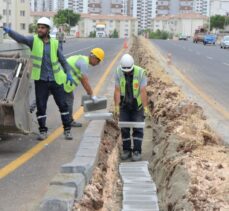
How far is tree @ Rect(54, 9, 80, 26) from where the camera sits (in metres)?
135

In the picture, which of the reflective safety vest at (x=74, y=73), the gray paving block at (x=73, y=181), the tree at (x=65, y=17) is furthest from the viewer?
the tree at (x=65, y=17)

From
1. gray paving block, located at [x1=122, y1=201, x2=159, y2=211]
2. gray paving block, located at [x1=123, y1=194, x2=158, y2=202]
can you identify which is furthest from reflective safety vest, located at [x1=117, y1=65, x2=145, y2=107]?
gray paving block, located at [x1=122, y1=201, x2=159, y2=211]

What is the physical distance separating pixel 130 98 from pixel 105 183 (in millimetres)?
2229

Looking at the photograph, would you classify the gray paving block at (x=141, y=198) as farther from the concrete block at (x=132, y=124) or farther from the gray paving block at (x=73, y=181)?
the concrete block at (x=132, y=124)

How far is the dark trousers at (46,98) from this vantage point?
931 centimetres

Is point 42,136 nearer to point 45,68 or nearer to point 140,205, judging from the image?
point 45,68

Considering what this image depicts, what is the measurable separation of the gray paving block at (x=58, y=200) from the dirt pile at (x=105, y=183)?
0.55ft

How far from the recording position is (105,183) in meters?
6.80

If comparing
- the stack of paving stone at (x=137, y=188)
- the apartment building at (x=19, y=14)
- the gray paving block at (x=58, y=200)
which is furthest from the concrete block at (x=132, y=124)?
the apartment building at (x=19, y=14)

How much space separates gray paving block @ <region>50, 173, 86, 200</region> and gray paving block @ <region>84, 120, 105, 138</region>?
2603 millimetres

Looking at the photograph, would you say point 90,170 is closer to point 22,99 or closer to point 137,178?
point 137,178

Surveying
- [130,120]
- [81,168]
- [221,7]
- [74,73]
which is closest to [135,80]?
[130,120]

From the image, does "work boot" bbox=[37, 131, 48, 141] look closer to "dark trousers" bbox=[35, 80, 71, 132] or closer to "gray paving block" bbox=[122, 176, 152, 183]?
"dark trousers" bbox=[35, 80, 71, 132]

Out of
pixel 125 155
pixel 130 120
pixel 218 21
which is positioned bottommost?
pixel 218 21
